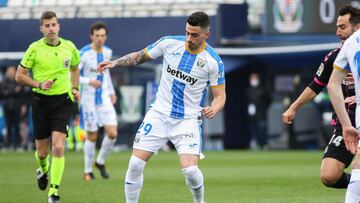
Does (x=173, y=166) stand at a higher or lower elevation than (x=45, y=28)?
lower

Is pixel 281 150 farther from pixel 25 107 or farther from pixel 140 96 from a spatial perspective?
pixel 25 107

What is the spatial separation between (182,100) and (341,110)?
7.84 feet

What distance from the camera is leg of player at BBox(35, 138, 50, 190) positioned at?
1290 cm

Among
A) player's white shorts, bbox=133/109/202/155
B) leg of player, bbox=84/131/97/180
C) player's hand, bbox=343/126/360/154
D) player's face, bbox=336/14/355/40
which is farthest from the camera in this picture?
leg of player, bbox=84/131/97/180

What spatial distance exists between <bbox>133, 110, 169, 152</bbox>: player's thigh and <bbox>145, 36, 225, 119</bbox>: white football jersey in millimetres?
104

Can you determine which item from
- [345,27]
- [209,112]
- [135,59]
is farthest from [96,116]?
[345,27]

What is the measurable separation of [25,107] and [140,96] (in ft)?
11.0

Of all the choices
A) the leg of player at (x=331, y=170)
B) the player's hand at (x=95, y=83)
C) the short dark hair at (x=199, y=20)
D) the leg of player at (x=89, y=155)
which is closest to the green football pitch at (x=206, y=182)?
the leg of player at (x=89, y=155)

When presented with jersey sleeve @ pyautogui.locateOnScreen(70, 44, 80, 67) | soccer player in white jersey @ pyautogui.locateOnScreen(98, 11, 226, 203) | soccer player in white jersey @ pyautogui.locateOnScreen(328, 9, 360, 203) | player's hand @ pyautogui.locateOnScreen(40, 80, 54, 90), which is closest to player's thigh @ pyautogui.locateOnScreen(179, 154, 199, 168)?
soccer player in white jersey @ pyautogui.locateOnScreen(98, 11, 226, 203)

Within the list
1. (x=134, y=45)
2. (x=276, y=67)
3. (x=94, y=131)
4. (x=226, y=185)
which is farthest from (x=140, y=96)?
(x=226, y=185)

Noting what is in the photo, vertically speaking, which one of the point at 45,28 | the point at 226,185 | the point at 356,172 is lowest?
the point at 226,185

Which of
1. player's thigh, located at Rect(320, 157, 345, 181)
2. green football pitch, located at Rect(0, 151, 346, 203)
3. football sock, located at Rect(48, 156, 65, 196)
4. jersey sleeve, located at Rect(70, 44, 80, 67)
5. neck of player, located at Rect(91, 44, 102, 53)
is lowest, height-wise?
green football pitch, located at Rect(0, 151, 346, 203)

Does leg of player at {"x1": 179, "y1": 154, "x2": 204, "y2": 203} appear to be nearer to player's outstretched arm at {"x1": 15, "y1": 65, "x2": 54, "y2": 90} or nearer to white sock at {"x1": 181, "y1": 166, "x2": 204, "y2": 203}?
white sock at {"x1": 181, "y1": 166, "x2": 204, "y2": 203}

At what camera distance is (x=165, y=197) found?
41.9ft
